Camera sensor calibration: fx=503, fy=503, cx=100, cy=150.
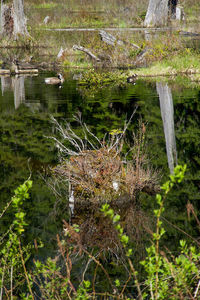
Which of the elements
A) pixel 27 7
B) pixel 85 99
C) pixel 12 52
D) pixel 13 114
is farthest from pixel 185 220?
pixel 27 7

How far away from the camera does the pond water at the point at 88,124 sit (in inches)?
363

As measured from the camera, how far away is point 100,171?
29.8ft

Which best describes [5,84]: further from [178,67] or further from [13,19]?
[13,19]

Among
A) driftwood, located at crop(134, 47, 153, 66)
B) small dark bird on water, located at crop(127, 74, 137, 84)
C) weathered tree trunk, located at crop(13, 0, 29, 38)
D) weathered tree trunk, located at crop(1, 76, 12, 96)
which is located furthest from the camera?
weathered tree trunk, located at crop(13, 0, 29, 38)

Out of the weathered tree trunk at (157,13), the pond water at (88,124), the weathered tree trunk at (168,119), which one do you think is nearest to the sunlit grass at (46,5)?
the weathered tree trunk at (157,13)

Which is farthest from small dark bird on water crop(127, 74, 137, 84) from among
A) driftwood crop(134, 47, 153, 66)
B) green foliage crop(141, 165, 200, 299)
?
green foliage crop(141, 165, 200, 299)

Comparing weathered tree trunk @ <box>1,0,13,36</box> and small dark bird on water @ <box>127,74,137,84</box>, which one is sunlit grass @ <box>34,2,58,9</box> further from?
small dark bird on water @ <box>127,74,137,84</box>

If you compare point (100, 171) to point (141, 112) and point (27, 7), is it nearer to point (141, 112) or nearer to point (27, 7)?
point (141, 112)

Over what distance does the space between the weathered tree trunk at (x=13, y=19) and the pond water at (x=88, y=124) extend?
599 inches

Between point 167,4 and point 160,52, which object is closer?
point 160,52

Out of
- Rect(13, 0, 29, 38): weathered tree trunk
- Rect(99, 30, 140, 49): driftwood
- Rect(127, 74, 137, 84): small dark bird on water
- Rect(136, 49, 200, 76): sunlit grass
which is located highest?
Rect(13, 0, 29, 38): weathered tree trunk

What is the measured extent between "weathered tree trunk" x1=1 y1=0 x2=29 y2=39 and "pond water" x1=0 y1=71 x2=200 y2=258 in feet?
49.9

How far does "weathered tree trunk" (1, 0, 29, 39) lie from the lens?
1687 inches

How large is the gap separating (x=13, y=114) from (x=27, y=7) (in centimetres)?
3813
